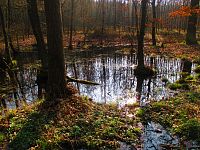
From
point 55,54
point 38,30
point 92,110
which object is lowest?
point 92,110

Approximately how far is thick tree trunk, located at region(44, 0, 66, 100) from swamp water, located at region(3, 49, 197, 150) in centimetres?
276

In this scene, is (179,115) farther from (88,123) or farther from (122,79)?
(122,79)

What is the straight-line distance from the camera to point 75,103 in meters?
10.4

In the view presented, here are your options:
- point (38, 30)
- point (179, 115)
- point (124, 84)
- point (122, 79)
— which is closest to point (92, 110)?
point (179, 115)

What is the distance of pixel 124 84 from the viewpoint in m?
16.0

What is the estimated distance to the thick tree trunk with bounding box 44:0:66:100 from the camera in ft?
34.5

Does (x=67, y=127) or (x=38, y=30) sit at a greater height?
(x=38, y=30)

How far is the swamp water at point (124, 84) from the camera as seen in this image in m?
9.02

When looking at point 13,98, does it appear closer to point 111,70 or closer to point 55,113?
point 55,113

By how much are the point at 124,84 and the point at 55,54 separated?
624cm

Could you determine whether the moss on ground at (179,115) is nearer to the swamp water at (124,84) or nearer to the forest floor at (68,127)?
the swamp water at (124,84)

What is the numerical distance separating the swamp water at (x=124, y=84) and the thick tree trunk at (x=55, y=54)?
9.04 ft

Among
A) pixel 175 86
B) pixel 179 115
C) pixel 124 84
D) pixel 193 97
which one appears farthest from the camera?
pixel 124 84

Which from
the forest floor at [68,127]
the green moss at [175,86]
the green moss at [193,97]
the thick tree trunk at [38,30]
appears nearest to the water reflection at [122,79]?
the green moss at [175,86]
